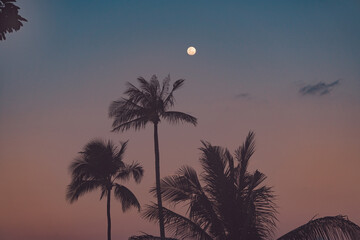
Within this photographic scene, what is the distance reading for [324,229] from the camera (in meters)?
20.2

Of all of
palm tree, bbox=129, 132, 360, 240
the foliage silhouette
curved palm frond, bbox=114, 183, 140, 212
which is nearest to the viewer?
the foliage silhouette

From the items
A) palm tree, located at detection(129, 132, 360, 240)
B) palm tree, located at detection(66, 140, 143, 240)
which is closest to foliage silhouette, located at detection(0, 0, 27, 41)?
palm tree, located at detection(129, 132, 360, 240)

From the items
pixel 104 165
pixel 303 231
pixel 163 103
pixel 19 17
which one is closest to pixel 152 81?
pixel 163 103

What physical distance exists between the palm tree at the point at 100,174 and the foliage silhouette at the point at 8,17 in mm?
32027

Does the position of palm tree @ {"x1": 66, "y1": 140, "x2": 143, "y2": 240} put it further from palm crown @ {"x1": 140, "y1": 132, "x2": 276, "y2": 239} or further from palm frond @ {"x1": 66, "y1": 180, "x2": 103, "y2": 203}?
palm crown @ {"x1": 140, "y1": 132, "x2": 276, "y2": 239}

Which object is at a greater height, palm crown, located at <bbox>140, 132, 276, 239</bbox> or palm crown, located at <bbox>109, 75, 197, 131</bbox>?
palm crown, located at <bbox>109, 75, 197, 131</bbox>

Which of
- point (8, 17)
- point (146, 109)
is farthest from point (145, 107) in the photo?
point (8, 17)

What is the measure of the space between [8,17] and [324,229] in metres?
13.2

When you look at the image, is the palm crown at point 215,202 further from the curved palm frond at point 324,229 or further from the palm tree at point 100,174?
the palm tree at point 100,174

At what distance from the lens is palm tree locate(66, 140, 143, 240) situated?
45.3 m

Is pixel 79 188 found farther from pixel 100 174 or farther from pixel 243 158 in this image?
pixel 243 158

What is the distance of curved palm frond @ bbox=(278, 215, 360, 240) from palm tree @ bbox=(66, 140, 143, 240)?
84.3 ft

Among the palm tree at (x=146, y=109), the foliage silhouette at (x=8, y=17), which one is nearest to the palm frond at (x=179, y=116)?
the palm tree at (x=146, y=109)

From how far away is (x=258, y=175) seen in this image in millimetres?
22938
